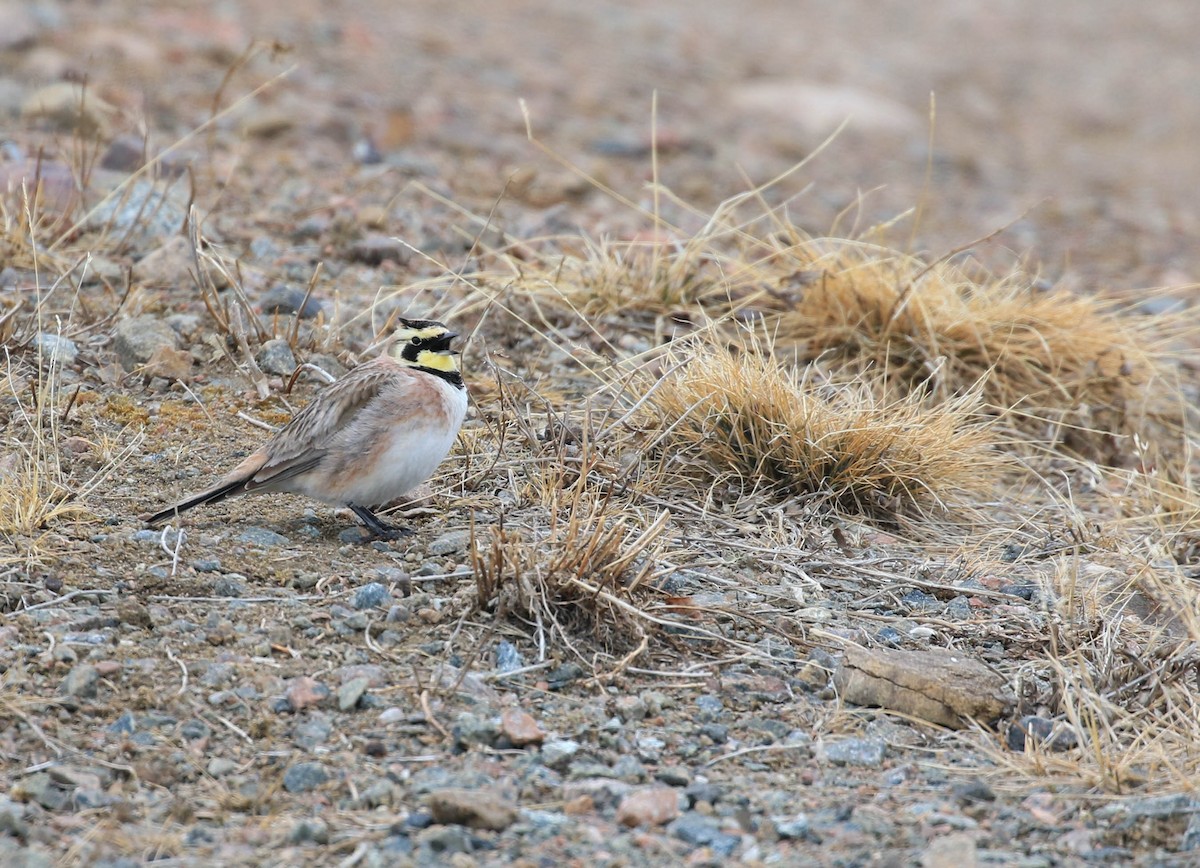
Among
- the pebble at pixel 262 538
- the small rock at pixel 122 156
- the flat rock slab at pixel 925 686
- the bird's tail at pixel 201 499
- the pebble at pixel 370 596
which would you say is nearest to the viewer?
the flat rock slab at pixel 925 686

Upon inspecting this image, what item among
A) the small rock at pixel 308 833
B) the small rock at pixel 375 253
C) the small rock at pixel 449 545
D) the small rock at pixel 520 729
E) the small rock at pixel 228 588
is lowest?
the small rock at pixel 449 545

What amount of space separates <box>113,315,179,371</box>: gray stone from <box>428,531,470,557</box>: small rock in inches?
71.3

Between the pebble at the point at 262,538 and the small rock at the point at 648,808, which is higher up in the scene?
the small rock at the point at 648,808

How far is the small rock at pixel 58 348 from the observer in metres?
5.85

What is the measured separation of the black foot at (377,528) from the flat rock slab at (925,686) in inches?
60.8

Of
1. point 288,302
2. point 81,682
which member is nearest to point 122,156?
point 288,302

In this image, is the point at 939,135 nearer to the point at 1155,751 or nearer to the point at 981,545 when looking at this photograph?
the point at 981,545

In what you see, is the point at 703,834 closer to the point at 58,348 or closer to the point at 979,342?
the point at 58,348

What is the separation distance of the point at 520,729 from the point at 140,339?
3.04m

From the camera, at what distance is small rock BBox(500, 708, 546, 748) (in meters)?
3.76

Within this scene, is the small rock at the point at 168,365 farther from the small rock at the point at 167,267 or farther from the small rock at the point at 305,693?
the small rock at the point at 305,693

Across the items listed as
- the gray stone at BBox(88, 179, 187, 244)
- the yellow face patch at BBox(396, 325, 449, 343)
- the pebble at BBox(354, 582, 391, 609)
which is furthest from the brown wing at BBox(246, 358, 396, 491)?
the gray stone at BBox(88, 179, 187, 244)

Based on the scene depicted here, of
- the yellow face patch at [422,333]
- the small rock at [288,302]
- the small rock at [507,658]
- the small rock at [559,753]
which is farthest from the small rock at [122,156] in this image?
the small rock at [559,753]

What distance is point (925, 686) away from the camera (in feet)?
13.4
